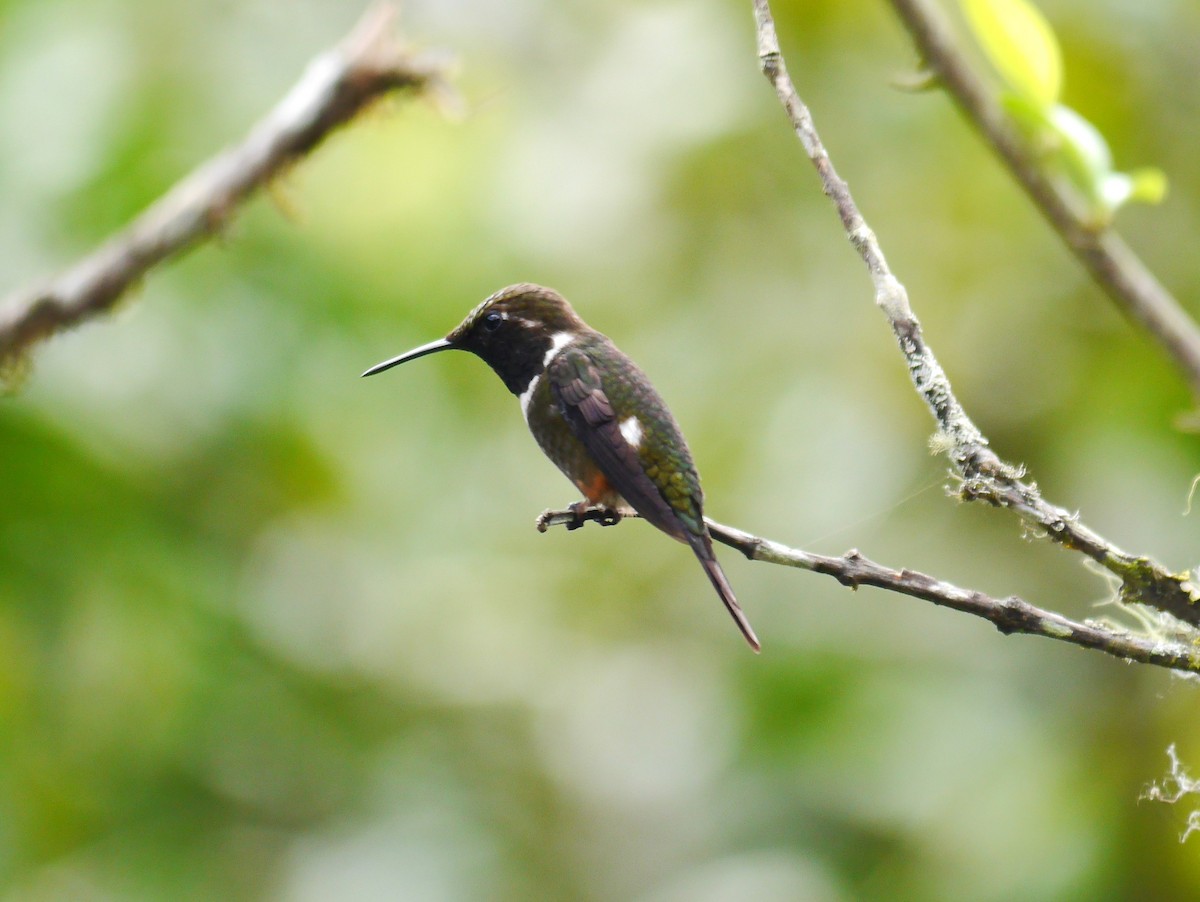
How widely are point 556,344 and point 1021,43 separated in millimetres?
1128

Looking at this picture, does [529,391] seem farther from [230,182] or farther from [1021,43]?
[230,182]

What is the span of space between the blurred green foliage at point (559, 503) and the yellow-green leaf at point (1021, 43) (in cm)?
240

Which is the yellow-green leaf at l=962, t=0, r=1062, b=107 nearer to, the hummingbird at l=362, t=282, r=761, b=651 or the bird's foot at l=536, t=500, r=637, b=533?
the hummingbird at l=362, t=282, r=761, b=651

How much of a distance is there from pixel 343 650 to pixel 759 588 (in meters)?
1.69

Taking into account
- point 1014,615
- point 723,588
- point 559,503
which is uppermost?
point 559,503

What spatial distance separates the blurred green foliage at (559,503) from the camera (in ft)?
12.8

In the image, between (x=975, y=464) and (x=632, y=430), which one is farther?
(x=632, y=430)

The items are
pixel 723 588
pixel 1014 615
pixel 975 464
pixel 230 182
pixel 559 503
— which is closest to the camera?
pixel 1014 615

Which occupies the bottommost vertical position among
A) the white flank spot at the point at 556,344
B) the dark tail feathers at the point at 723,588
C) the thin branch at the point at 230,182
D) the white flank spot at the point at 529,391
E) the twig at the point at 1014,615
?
the twig at the point at 1014,615

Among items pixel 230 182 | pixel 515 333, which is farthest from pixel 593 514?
pixel 230 182

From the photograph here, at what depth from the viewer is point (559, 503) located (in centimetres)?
529

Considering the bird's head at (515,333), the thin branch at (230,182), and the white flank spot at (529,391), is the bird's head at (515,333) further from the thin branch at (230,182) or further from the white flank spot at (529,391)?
the thin branch at (230,182)

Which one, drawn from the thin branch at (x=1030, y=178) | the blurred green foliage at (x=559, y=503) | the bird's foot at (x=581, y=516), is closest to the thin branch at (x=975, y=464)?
the thin branch at (x=1030, y=178)

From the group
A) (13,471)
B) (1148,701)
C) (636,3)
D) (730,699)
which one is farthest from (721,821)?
(636,3)
